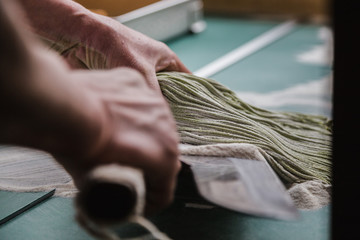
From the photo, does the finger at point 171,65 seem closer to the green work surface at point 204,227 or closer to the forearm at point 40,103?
the green work surface at point 204,227

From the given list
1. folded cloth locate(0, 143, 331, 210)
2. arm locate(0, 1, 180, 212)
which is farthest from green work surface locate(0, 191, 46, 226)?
arm locate(0, 1, 180, 212)

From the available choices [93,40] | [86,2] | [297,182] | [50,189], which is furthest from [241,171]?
[86,2]

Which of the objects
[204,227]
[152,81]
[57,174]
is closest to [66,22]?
[152,81]

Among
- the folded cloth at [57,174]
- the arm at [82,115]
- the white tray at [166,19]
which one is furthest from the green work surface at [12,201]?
the white tray at [166,19]

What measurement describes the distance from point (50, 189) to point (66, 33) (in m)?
0.42

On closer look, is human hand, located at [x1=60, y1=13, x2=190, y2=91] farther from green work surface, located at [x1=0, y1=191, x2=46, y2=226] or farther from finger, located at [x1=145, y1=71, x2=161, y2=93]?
green work surface, located at [x1=0, y1=191, x2=46, y2=226]

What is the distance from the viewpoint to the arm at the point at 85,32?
129cm

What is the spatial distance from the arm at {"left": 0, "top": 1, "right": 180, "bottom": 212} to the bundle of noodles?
489mm

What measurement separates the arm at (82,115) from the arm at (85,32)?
482 mm

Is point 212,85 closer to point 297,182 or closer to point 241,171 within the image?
point 297,182

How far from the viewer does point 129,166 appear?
0.74m

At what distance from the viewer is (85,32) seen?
131cm

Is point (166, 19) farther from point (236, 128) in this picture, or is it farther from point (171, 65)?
point (236, 128)

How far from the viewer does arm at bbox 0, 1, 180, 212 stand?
24.7 inches
